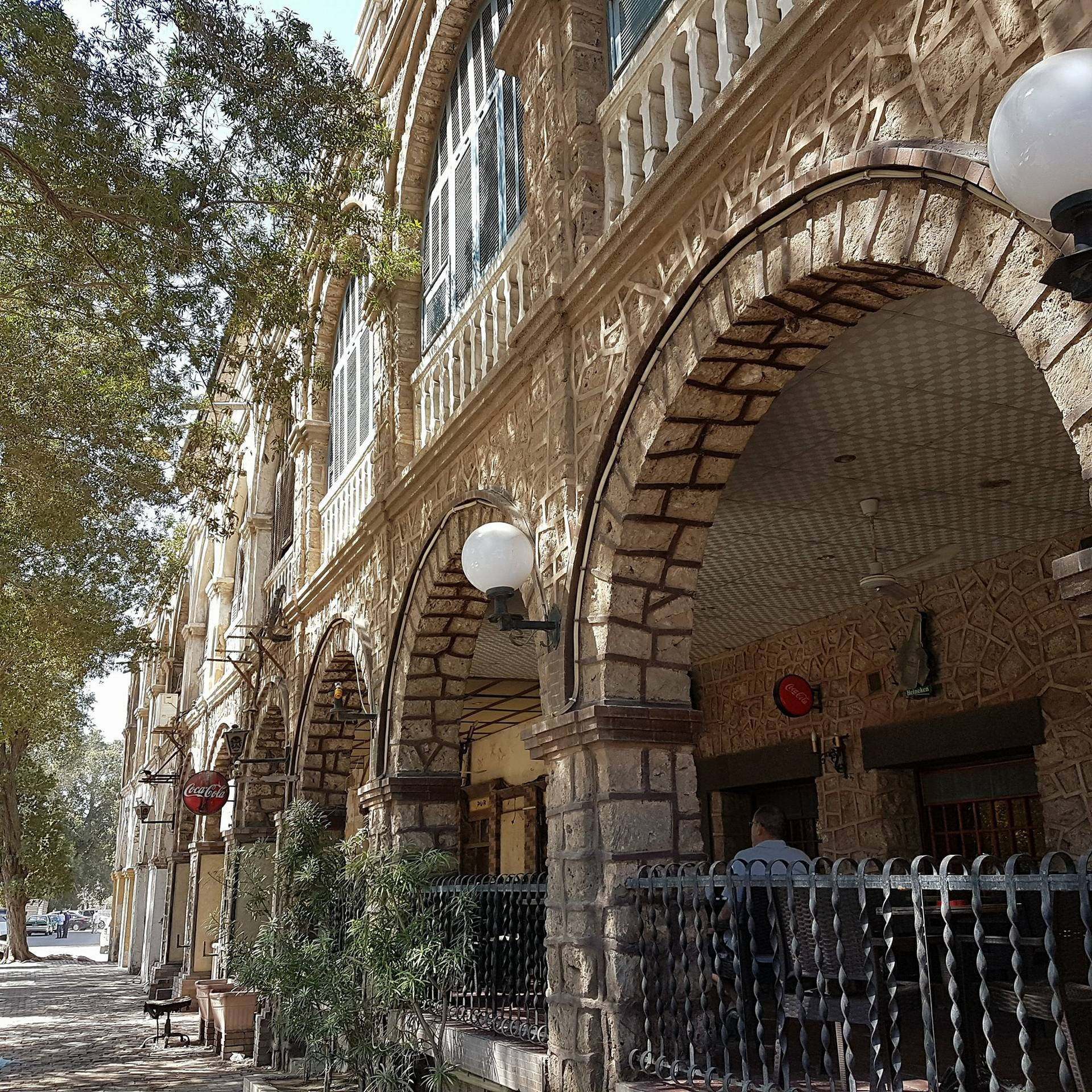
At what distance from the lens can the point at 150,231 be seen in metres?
7.91

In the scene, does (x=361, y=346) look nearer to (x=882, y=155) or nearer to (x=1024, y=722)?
(x=1024, y=722)

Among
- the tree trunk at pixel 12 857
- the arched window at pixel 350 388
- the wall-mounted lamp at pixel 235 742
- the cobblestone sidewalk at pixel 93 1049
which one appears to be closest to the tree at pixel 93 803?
the tree trunk at pixel 12 857

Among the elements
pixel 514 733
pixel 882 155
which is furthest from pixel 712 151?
pixel 514 733

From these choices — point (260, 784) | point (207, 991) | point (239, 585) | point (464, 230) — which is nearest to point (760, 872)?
point (464, 230)

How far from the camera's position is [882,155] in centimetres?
340

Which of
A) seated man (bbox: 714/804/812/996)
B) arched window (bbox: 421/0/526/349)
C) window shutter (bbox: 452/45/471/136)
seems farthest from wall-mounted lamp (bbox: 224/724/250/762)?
seated man (bbox: 714/804/812/996)

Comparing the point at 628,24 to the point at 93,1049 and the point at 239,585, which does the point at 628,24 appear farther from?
the point at 239,585

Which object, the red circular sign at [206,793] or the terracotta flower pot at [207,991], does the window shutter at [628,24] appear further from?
the red circular sign at [206,793]

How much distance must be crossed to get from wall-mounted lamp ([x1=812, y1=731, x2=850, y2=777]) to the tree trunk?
25.1 meters

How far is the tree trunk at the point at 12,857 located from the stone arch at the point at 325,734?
20.9m

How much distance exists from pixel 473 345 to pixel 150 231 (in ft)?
8.38

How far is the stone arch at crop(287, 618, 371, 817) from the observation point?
10.5 meters

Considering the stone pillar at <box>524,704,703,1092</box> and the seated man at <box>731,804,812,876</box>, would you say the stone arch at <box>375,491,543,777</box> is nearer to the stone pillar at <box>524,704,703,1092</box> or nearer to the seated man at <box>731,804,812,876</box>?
the stone pillar at <box>524,704,703,1092</box>

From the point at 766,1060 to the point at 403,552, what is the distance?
204 inches
